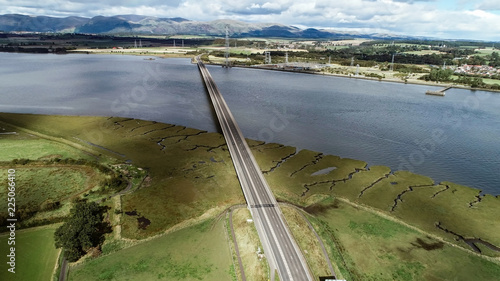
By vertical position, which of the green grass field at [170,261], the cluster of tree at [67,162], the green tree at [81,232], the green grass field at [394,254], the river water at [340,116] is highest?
the river water at [340,116]

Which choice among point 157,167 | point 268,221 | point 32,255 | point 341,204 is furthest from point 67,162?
point 341,204

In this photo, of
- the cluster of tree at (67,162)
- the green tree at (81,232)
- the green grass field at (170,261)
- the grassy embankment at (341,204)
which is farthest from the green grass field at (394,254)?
the cluster of tree at (67,162)

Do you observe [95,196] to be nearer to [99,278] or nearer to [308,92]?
[99,278]

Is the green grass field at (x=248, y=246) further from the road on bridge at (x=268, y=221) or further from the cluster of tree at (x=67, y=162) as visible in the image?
the cluster of tree at (x=67, y=162)

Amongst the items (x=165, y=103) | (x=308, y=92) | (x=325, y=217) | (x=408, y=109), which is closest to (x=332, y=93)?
(x=308, y=92)

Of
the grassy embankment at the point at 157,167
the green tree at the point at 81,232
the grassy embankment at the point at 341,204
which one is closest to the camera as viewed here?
the green tree at the point at 81,232

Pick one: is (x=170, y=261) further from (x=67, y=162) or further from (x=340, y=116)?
(x=340, y=116)
